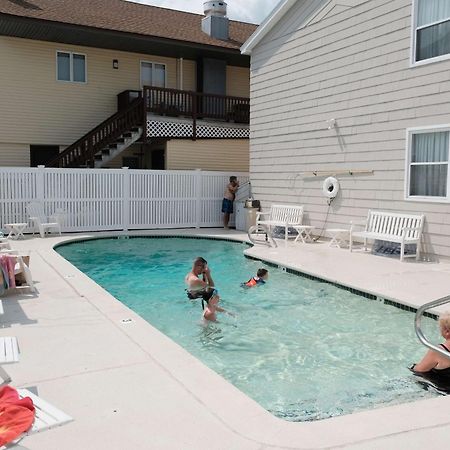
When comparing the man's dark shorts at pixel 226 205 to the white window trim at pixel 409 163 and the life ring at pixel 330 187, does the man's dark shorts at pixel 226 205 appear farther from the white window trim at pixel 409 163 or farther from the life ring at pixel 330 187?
the white window trim at pixel 409 163

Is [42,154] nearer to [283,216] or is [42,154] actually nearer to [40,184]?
[40,184]

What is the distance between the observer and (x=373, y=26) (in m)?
11.4

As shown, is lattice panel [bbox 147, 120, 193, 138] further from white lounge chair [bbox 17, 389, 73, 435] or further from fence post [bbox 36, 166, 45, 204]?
white lounge chair [bbox 17, 389, 73, 435]

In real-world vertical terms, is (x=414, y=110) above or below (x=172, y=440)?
above

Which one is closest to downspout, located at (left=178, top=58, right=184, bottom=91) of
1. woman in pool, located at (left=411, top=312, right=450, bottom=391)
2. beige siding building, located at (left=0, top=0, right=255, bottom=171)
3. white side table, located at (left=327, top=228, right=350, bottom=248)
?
beige siding building, located at (left=0, top=0, right=255, bottom=171)

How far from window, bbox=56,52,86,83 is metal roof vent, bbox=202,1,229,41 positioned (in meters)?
5.33

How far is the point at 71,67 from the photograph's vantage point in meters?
19.2

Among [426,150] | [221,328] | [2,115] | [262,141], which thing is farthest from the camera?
[2,115]

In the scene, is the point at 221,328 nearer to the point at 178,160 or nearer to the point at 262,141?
the point at 262,141

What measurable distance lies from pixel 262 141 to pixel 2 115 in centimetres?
928

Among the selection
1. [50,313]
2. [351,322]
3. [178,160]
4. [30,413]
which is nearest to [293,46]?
[178,160]

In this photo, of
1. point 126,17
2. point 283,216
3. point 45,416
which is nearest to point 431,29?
point 283,216

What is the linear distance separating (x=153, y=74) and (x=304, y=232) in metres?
10.6

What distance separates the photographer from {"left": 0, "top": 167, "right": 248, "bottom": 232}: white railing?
47.0 feet
